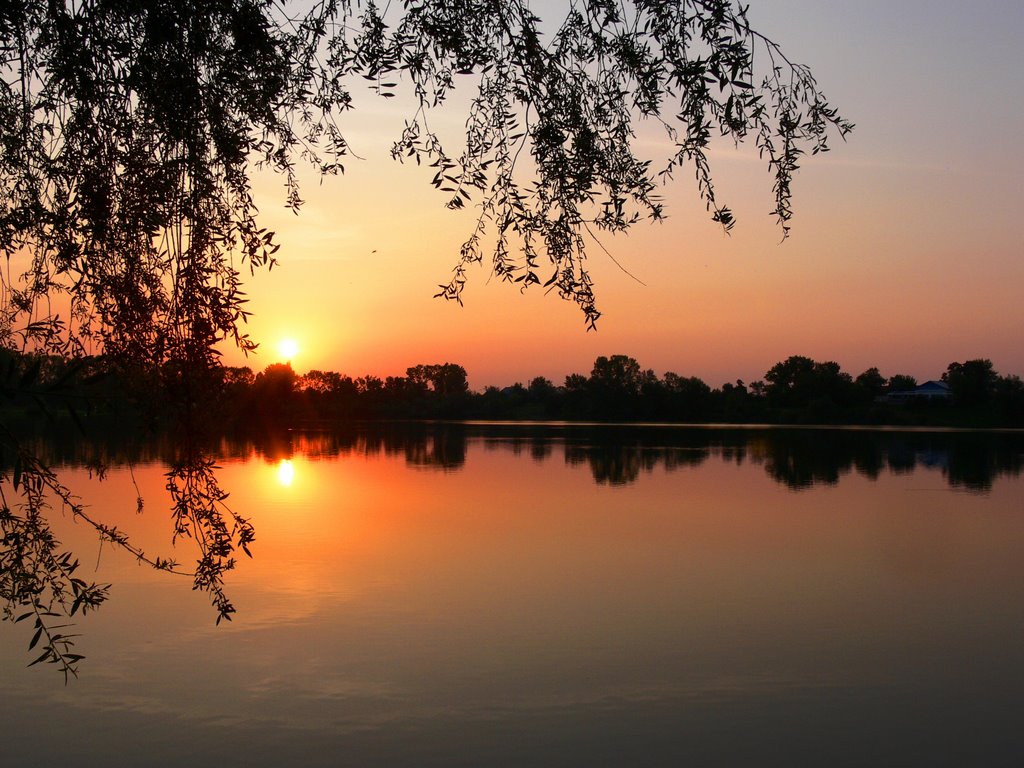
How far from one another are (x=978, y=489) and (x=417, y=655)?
1046 inches

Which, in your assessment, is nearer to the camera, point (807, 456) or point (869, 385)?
point (807, 456)

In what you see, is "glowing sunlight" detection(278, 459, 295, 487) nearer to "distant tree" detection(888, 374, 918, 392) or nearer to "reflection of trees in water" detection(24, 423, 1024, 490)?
"reflection of trees in water" detection(24, 423, 1024, 490)

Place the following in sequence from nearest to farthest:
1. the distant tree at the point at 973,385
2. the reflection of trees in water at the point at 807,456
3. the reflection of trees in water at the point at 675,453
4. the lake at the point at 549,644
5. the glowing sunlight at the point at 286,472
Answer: the lake at the point at 549,644 → the glowing sunlight at the point at 286,472 → the reflection of trees in water at the point at 807,456 → the reflection of trees in water at the point at 675,453 → the distant tree at the point at 973,385

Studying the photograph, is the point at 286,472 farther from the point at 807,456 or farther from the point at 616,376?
the point at 616,376

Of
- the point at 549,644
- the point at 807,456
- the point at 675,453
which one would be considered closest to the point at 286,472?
the point at 675,453

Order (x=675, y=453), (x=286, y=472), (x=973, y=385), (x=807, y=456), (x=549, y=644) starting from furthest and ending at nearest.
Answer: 1. (x=973, y=385)
2. (x=675, y=453)
3. (x=807, y=456)
4. (x=286, y=472)
5. (x=549, y=644)

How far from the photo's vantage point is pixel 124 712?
9820 millimetres

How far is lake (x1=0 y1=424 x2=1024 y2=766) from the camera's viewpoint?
9336mm

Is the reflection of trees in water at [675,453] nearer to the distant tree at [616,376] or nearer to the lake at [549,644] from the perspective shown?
the lake at [549,644]

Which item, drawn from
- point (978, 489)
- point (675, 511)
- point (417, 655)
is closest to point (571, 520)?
point (675, 511)

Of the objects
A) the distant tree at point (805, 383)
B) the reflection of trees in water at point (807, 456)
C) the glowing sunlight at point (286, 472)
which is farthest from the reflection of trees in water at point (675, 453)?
the distant tree at point (805, 383)

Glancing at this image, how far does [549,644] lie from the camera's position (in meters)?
12.4

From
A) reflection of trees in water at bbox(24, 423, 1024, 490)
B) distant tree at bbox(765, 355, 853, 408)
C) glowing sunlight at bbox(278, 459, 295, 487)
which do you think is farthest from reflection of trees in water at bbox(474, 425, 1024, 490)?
distant tree at bbox(765, 355, 853, 408)

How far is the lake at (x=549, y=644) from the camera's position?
934 cm
